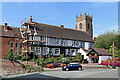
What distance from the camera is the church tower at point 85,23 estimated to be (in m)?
52.0

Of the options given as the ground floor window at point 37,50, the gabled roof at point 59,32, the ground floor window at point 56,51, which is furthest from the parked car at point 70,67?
the ground floor window at point 56,51

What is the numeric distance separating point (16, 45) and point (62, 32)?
13641 mm

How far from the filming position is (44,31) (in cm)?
3694

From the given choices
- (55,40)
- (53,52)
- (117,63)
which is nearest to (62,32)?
(55,40)

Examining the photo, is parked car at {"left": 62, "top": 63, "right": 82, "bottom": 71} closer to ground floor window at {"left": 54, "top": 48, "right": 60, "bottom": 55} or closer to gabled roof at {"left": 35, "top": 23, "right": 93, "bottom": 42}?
gabled roof at {"left": 35, "top": 23, "right": 93, "bottom": 42}

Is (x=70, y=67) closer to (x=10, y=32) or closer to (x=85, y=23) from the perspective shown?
(x=10, y=32)

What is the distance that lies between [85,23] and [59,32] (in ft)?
50.9

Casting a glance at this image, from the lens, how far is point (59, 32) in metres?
40.4

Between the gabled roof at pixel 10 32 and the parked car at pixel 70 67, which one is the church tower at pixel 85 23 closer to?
the gabled roof at pixel 10 32

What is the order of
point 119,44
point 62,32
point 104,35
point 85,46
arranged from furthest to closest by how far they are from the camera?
point 104,35
point 119,44
point 85,46
point 62,32

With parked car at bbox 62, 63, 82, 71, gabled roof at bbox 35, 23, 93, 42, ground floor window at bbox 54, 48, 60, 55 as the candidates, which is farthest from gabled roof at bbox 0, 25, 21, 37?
parked car at bbox 62, 63, 82, 71

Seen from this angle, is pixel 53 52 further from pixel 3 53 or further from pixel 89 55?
pixel 3 53

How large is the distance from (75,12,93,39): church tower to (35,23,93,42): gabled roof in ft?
17.4

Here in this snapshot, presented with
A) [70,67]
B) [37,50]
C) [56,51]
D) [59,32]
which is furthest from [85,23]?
[70,67]
